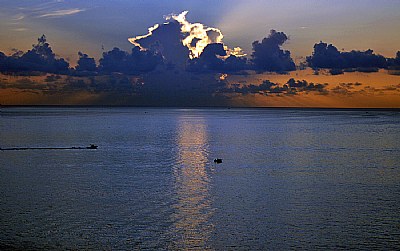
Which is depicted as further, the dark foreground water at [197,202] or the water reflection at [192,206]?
the water reflection at [192,206]

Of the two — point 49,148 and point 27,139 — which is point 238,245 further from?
point 27,139

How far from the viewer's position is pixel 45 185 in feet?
123

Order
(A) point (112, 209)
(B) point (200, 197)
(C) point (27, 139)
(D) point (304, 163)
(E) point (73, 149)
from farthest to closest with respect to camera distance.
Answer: (C) point (27, 139), (E) point (73, 149), (D) point (304, 163), (B) point (200, 197), (A) point (112, 209)

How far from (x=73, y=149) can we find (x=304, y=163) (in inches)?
1182

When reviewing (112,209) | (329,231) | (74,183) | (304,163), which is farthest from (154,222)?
(304,163)

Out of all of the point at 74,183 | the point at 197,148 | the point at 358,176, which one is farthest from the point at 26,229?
the point at 197,148

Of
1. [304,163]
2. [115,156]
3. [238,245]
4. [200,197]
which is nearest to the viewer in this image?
[238,245]

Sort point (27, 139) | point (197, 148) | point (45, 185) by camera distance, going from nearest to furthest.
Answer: point (45, 185) < point (197, 148) < point (27, 139)

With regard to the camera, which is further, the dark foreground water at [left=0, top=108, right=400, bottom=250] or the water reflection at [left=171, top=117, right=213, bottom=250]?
the water reflection at [left=171, top=117, right=213, bottom=250]

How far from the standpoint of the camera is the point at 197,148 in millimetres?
69312

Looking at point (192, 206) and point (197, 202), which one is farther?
point (197, 202)

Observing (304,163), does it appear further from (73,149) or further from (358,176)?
(73,149)

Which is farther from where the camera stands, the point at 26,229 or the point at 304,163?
the point at 304,163

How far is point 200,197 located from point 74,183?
11.0 metres
